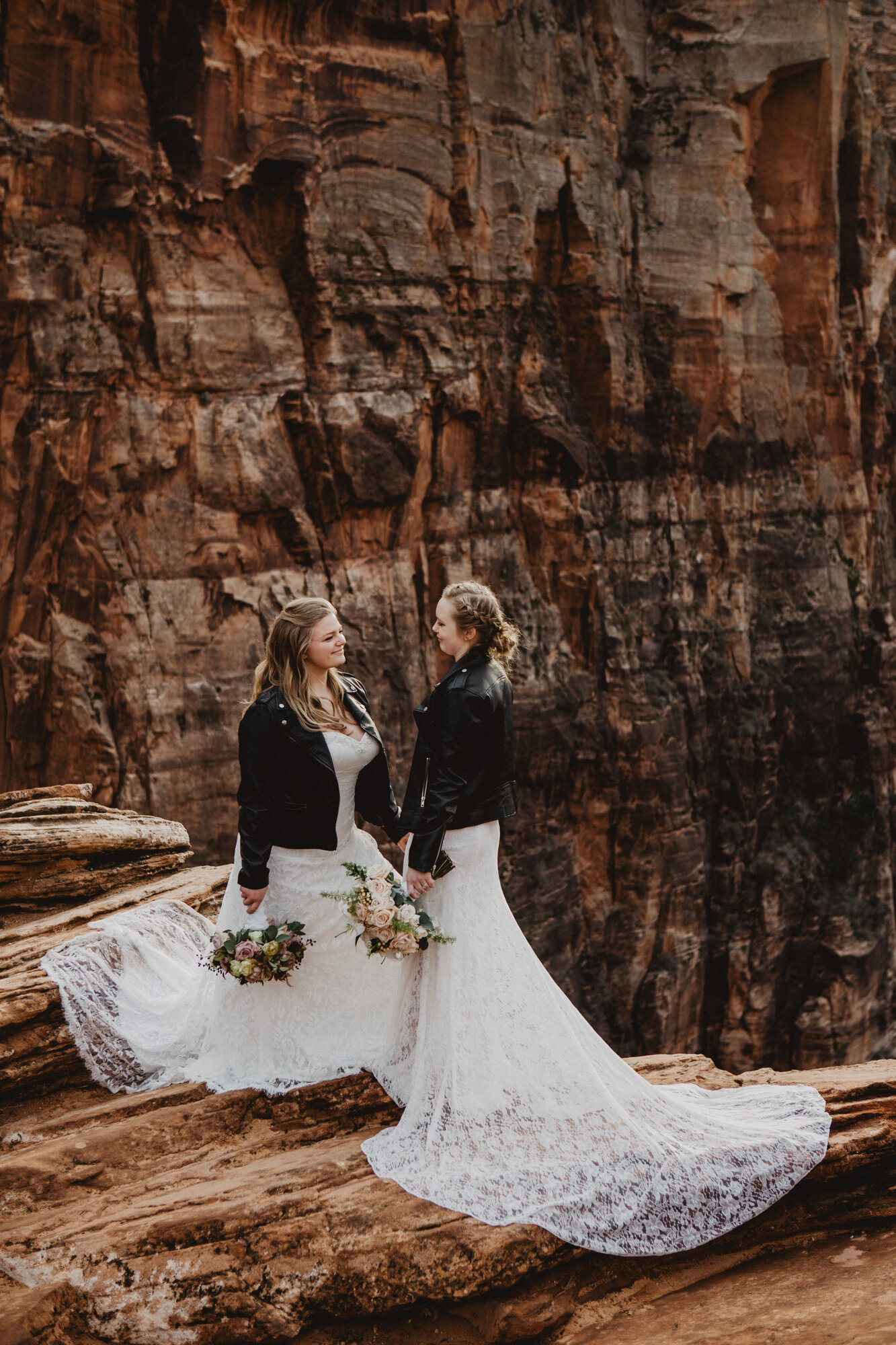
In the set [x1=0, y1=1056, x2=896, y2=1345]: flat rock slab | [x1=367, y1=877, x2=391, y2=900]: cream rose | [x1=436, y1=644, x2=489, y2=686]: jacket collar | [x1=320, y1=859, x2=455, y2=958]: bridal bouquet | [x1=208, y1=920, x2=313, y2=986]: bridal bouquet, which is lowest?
[x1=0, y1=1056, x2=896, y2=1345]: flat rock slab

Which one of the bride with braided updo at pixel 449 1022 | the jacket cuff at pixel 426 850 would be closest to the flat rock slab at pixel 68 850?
the bride with braided updo at pixel 449 1022

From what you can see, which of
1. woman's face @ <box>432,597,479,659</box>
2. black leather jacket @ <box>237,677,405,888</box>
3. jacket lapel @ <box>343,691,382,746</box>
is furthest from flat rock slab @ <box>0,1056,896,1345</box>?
woman's face @ <box>432,597,479,659</box>

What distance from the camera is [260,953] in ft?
16.5

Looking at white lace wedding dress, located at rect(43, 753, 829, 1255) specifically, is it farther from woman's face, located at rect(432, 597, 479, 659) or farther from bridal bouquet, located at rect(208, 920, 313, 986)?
woman's face, located at rect(432, 597, 479, 659)

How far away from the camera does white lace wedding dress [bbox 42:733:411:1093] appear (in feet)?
17.3

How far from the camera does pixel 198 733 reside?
57.2 feet

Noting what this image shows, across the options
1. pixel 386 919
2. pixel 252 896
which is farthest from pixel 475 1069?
pixel 252 896

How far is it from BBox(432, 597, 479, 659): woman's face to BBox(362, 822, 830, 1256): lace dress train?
81 cm

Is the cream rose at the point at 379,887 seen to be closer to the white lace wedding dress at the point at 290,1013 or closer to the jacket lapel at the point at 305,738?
the white lace wedding dress at the point at 290,1013

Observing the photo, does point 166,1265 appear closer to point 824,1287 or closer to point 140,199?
point 824,1287

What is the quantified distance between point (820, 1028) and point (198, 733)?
15965 millimetres

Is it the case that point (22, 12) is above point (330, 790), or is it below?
above

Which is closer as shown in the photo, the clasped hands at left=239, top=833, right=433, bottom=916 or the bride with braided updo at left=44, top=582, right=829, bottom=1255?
the bride with braided updo at left=44, top=582, right=829, bottom=1255

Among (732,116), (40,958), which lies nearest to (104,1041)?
(40,958)
